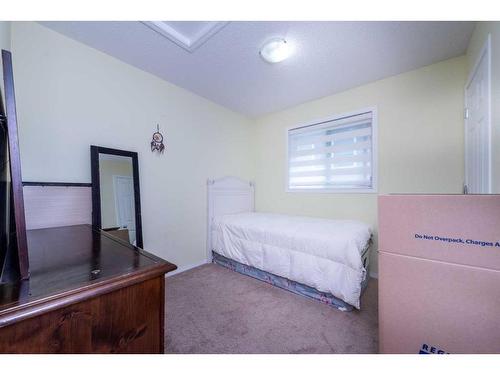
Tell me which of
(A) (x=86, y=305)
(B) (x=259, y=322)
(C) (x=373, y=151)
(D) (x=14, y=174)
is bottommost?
(B) (x=259, y=322)

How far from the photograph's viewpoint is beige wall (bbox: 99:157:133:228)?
6.17 feet

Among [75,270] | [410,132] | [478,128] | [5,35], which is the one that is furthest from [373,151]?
[5,35]

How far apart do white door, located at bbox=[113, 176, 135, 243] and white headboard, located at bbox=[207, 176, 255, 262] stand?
0.99 meters

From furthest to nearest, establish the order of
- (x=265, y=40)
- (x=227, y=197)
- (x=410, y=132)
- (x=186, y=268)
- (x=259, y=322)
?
(x=227, y=197) → (x=186, y=268) → (x=410, y=132) → (x=265, y=40) → (x=259, y=322)

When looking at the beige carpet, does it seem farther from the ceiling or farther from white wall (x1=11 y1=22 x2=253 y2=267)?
the ceiling

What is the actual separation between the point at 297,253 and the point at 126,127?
2.13 m

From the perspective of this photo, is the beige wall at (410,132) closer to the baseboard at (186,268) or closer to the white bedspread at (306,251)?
the white bedspread at (306,251)

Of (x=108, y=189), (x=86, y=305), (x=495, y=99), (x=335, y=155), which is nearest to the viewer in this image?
(x=86, y=305)

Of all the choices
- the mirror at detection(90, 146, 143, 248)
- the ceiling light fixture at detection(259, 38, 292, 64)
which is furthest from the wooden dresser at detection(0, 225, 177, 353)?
the ceiling light fixture at detection(259, 38, 292, 64)

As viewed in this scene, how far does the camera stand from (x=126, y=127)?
82.7 inches

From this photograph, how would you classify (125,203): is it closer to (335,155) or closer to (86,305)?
(86,305)

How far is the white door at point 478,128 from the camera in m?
1.37

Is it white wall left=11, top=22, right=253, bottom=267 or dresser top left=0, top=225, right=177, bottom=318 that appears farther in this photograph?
white wall left=11, top=22, right=253, bottom=267
